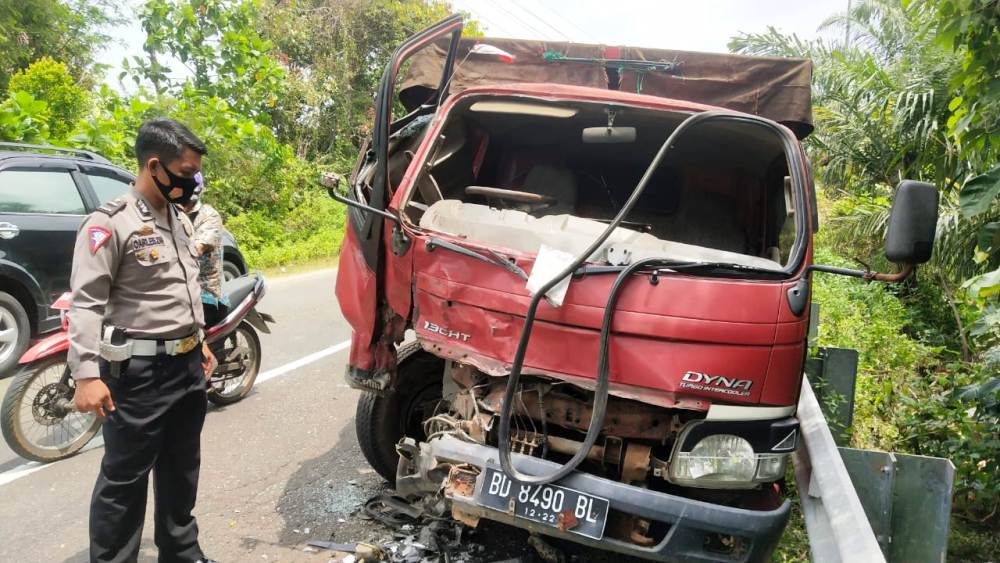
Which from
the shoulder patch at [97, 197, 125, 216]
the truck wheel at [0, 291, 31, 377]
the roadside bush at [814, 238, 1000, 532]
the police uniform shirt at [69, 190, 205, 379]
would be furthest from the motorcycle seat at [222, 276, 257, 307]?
the roadside bush at [814, 238, 1000, 532]

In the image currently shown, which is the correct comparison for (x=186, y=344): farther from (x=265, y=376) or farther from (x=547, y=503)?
(x=265, y=376)

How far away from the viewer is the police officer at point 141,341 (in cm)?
244

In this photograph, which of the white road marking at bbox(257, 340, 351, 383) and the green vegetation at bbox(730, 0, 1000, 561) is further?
the white road marking at bbox(257, 340, 351, 383)

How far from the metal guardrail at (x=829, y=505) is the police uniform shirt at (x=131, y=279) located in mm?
2582

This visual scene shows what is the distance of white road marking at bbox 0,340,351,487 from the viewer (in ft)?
12.2

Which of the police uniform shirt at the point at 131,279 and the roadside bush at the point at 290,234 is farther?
the roadside bush at the point at 290,234

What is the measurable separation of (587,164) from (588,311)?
2.01 meters

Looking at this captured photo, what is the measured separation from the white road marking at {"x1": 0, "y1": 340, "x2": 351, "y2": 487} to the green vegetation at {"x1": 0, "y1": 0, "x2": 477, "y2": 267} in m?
5.51

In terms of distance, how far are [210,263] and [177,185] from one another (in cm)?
187

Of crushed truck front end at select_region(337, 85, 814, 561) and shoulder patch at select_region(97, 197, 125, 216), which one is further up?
shoulder patch at select_region(97, 197, 125, 216)

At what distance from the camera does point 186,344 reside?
9.04 ft

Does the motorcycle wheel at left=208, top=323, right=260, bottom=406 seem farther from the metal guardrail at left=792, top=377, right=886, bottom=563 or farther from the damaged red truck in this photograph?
the metal guardrail at left=792, top=377, right=886, bottom=563

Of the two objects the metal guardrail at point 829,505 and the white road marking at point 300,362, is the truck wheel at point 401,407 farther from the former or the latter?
the white road marking at point 300,362

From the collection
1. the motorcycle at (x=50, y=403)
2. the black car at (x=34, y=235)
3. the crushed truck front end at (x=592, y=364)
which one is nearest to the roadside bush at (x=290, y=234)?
the black car at (x=34, y=235)
